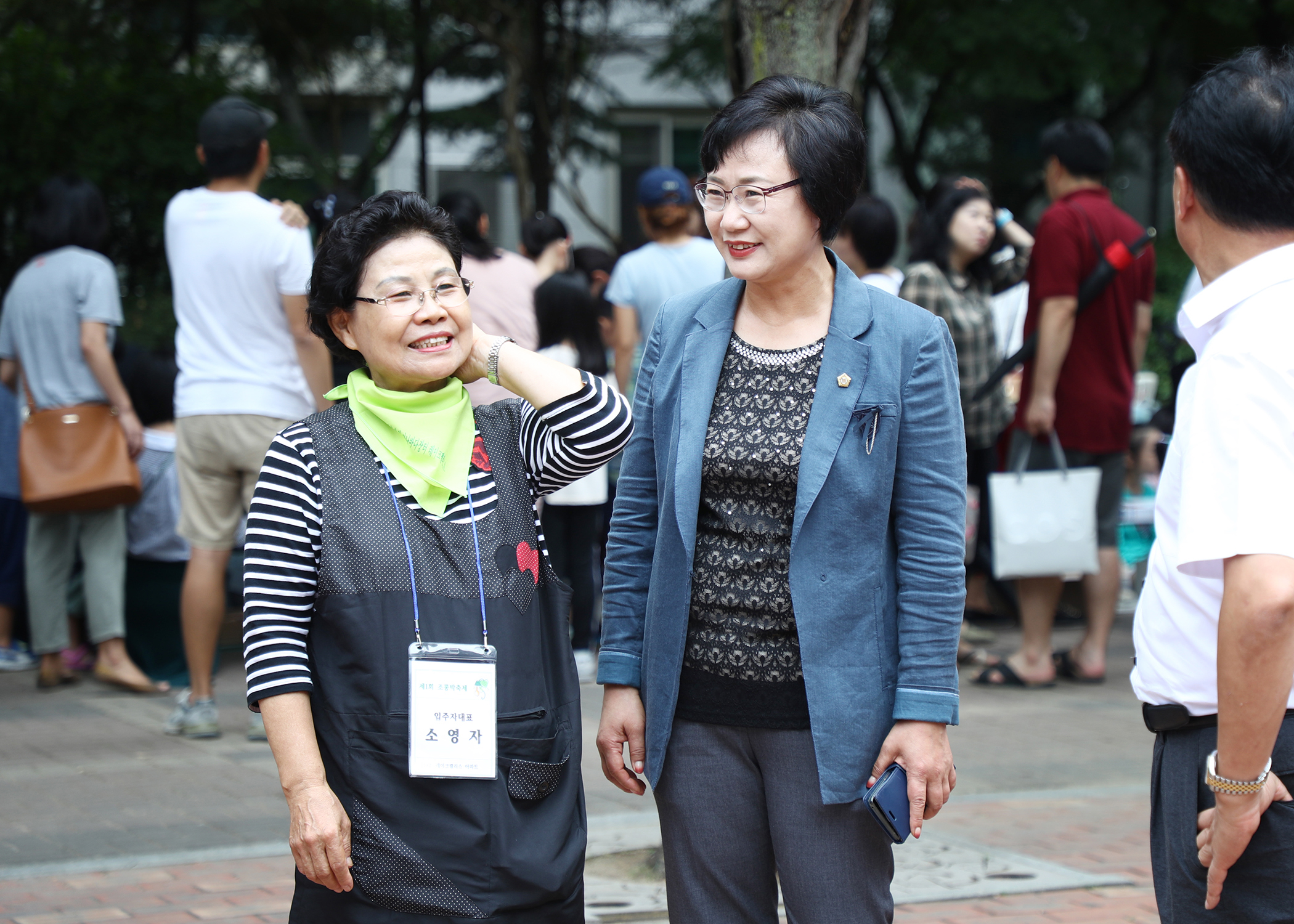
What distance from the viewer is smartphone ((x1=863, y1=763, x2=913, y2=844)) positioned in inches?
95.8

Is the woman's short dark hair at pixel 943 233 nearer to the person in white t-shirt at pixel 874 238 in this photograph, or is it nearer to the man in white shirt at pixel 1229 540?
the person in white t-shirt at pixel 874 238

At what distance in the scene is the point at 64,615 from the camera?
6648mm

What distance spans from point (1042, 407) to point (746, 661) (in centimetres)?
430

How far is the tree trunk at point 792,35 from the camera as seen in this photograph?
4.50 metres

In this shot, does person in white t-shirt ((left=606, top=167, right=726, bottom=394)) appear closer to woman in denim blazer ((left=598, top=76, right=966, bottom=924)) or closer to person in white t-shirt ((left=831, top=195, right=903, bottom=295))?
person in white t-shirt ((left=831, top=195, right=903, bottom=295))

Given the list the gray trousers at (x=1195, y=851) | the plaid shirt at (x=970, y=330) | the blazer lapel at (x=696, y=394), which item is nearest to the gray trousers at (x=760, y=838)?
the blazer lapel at (x=696, y=394)

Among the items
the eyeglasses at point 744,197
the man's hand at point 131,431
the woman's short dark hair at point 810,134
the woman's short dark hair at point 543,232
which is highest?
the woman's short dark hair at point 543,232

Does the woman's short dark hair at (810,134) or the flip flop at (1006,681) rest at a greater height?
the woman's short dark hair at (810,134)

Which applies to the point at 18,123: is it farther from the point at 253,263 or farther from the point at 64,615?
the point at 253,263

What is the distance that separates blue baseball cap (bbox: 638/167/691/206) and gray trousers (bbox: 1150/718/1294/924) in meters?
4.94

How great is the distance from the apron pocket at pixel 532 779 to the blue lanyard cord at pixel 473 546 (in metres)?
0.22

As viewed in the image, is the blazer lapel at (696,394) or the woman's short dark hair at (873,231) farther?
the woman's short dark hair at (873,231)

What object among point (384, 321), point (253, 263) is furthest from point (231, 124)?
point (384, 321)

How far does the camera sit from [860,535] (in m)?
2.50
